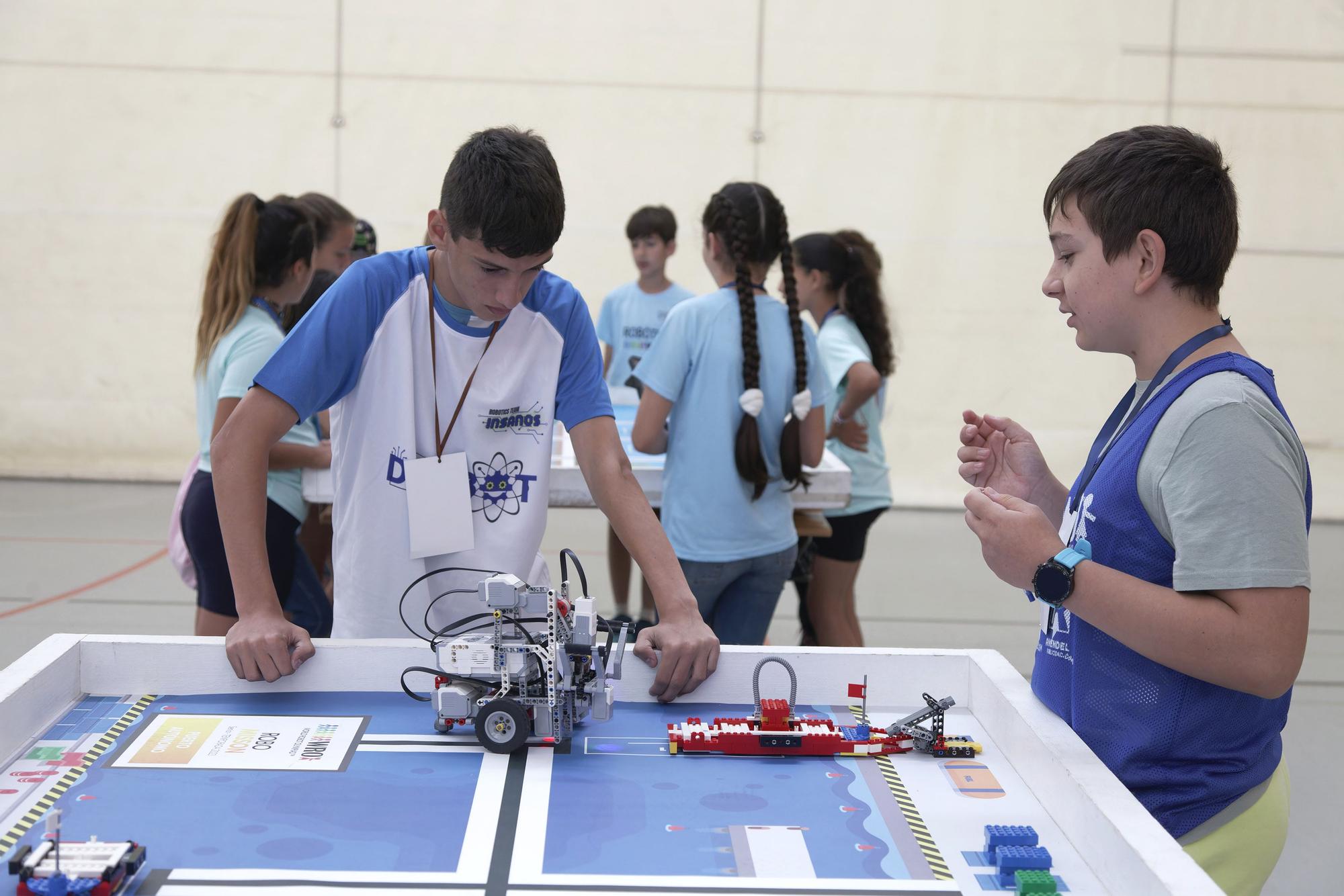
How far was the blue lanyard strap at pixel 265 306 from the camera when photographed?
2.66 m

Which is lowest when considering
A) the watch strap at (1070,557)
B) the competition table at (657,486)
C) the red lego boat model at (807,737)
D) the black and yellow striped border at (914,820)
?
the black and yellow striped border at (914,820)

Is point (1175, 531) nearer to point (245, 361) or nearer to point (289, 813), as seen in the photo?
point (289, 813)

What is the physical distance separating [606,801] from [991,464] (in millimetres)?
694

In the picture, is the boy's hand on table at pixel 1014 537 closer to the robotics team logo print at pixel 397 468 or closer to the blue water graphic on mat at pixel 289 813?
the blue water graphic on mat at pixel 289 813

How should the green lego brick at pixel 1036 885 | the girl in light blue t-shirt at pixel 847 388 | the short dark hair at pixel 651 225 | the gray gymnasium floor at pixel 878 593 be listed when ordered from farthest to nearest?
the short dark hair at pixel 651 225, the girl in light blue t-shirt at pixel 847 388, the gray gymnasium floor at pixel 878 593, the green lego brick at pixel 1036 885

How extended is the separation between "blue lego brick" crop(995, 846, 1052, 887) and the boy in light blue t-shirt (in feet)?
11.9

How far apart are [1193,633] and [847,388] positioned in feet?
7.58

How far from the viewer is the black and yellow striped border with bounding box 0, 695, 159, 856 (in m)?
1.07

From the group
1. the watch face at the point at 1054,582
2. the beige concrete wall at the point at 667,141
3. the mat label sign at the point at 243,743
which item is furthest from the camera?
the beige concrete wall at the point at 667,141

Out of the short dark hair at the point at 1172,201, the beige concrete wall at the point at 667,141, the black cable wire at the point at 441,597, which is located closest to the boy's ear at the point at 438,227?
the black cable wire at the point at 441,597

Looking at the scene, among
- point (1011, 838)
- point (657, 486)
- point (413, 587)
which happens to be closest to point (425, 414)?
point (413, 587)

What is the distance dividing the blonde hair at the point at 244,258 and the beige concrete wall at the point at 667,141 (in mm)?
4010

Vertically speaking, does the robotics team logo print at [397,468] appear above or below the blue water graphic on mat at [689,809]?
above

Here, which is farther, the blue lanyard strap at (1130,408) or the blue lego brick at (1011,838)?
the blue lanyard strap at (1130,408)
